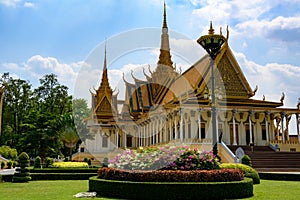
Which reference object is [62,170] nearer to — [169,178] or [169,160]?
[169,160]

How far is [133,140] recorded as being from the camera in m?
42.0

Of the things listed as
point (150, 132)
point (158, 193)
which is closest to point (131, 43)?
point (158, 193)

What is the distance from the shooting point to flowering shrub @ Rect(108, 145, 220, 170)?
10.4 m

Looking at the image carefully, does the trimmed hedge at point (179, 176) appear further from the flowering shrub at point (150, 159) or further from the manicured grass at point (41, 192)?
the manicured grass at point (41, 192)

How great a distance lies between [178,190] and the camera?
9.05 meters

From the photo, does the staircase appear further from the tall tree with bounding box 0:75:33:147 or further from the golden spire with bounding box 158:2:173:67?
the tall tree with bounding box 0:75:33:147

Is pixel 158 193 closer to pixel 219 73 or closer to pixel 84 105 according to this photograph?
pixel 219 73

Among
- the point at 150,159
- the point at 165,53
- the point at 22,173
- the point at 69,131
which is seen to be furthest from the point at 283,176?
the point at 165,53

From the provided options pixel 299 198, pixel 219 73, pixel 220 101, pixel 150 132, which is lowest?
pixel 299 198

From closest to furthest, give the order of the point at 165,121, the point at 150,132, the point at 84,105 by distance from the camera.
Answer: the point at 165,121
the point at 150,132
the point at 84,105

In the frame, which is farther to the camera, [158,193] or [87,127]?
[87,127]

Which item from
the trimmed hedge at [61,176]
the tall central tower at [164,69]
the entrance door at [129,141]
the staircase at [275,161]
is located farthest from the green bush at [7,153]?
the staircase at [275,161]

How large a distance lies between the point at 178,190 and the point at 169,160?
1561mm

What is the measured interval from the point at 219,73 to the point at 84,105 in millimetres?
27230
